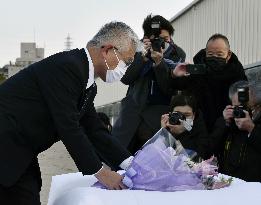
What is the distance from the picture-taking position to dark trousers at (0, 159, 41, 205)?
2.78m

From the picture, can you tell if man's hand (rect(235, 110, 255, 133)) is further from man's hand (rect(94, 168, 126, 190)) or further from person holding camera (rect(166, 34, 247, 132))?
man's hand (rect(94, 168, 126, 190))

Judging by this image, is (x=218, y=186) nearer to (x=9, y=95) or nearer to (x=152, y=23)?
(x=9, y=95)

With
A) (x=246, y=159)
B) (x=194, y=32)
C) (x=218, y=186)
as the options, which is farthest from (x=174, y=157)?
(x=194, y=32)

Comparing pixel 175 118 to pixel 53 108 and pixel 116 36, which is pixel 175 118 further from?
pixel 53 108

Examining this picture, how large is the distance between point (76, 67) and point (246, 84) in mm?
1803

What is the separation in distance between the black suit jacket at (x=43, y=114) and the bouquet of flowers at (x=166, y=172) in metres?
0.21

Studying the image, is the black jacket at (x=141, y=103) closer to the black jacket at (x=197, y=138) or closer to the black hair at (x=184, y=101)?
the black hair at (x=184, y=101)

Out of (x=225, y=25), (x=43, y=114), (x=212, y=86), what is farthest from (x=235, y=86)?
(x=225, y=25)

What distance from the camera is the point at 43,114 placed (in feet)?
9.14

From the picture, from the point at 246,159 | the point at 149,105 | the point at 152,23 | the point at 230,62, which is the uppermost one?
the point at 152,23

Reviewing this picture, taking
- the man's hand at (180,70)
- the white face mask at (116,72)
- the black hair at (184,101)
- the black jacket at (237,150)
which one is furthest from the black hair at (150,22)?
the white face mask at (116,72)

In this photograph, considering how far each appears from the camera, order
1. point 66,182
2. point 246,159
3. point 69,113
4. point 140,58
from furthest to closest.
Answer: point 140,58, point 246,159, point 66,182, point 69,113

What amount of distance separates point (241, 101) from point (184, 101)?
0.44m

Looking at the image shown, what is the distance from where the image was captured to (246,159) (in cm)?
399
